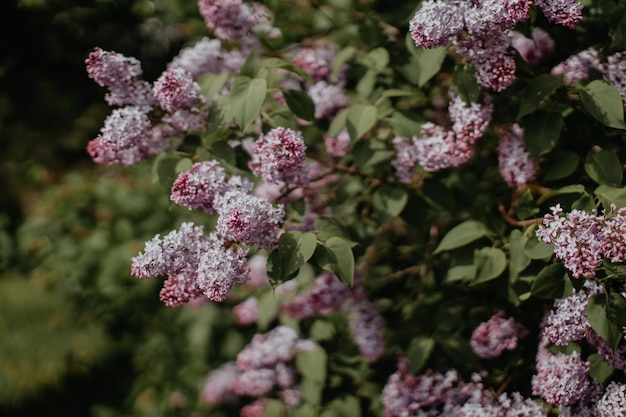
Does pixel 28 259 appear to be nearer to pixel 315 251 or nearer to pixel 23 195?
pixel 315 251

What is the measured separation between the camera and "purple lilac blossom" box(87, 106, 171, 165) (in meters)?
1.81

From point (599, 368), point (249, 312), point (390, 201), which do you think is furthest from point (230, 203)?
point (249, 312)

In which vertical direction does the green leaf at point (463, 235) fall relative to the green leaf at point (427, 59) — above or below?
below

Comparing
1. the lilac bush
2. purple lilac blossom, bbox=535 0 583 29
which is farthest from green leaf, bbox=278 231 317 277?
purple lilac blossom, bbox=535 0 583 29

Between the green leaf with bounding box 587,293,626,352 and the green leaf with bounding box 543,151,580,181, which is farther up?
the green leaf with bounding box 543,151,580,181

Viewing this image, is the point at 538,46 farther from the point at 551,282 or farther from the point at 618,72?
the point at 551,282

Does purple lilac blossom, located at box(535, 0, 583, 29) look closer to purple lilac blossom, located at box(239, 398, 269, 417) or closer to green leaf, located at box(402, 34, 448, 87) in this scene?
green leaf, located at box(402, 34, 448, 87)

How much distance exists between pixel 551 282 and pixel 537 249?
10cm

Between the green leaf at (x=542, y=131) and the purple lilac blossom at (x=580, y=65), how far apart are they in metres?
0.13

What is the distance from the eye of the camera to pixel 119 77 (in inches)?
72.5

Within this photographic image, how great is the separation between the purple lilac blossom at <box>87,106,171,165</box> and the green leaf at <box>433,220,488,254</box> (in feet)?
2.84

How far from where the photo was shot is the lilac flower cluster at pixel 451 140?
1.90 m

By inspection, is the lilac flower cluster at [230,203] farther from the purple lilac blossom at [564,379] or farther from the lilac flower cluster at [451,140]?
Result: the purple lilac blossom at [564,379]

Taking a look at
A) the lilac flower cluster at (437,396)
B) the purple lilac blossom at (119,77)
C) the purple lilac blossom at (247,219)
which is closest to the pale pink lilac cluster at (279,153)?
the purple lilac blossom at (247,219)
